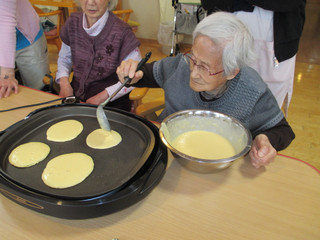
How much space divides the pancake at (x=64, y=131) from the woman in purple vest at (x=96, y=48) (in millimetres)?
494

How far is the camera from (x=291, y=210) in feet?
2.15

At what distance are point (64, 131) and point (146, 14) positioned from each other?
3.61m

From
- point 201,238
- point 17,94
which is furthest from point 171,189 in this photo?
point 17,94

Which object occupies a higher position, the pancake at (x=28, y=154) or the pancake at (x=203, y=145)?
the pancake at (x=28, y=154)

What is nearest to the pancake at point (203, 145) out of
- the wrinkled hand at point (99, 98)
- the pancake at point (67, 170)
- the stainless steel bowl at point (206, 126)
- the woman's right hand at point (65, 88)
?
the stainless steel bowl at point (206, 126)

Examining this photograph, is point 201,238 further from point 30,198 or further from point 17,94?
point 17,94

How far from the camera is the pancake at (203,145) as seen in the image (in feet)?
2.53

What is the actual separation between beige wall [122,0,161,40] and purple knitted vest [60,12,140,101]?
274cm

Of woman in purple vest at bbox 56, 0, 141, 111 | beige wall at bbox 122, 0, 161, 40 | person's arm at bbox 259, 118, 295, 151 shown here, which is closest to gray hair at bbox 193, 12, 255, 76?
person's arm at bbox 259, 118, 295, 151

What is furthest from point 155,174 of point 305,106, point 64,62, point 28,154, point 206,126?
point 305,106

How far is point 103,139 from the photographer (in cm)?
82

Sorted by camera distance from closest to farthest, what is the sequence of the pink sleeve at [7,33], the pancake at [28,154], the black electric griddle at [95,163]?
1. the black electric griddle at [95,163]
2. the pancake at [28,154]
3. the pink sleeve at [7,33]

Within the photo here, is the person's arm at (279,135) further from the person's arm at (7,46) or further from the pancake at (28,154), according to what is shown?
the person's arm at (7,46)

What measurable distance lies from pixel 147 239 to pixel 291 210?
1.30ft
